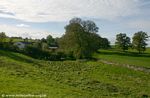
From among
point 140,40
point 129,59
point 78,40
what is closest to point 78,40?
point 78,40

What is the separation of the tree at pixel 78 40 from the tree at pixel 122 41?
4360cm

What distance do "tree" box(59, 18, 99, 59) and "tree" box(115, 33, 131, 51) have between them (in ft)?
143

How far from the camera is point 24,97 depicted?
18.4 m

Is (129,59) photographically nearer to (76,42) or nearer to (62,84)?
(76,42)

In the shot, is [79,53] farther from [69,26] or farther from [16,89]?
[16,89]

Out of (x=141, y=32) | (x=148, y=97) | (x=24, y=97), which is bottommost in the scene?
(x=148, y=97)

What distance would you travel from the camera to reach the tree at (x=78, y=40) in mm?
93438

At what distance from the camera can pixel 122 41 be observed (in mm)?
136625

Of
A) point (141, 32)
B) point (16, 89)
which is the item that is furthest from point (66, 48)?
point (16, 89)

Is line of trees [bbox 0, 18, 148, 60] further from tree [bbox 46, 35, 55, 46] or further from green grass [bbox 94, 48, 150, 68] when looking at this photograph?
tree [bbox 46, 35, 55, 46]

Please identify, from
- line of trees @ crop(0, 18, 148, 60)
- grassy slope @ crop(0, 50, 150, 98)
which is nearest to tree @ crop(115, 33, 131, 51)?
line of trees @ crop(0, 18, 148, 60)

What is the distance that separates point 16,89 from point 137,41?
350 ft

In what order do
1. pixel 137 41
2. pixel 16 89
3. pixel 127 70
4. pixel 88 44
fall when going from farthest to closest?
pixel 137 41 → pixel 88 44 → pixel 127 70 → pixel 16 89

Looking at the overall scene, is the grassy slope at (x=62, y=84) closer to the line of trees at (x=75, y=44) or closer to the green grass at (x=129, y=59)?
the green grass at (x=129, y=59)
